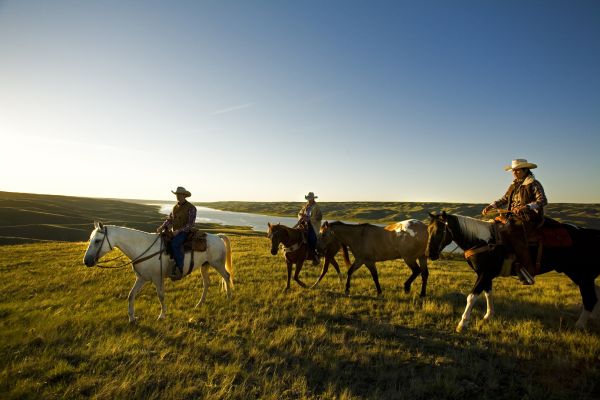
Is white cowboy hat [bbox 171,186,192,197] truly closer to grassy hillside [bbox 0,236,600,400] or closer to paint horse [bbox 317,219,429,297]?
grassy hillside [bbox 0,236,600,400]

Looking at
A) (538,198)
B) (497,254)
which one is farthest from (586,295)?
(538,198)

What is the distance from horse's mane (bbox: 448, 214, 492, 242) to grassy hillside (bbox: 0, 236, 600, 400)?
199 centimetres

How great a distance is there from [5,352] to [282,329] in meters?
5.20

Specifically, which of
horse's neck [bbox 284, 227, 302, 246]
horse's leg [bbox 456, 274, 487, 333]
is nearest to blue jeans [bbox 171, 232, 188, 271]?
horse's neck [bbox 284, 227, 302, 246]

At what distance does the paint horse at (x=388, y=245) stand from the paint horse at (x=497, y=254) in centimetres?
254

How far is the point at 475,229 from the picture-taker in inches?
248

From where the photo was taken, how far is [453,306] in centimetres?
777

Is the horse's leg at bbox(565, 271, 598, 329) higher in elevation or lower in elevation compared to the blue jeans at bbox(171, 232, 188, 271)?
lower

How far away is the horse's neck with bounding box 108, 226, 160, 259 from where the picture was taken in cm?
673

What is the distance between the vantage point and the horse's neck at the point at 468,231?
6227mm

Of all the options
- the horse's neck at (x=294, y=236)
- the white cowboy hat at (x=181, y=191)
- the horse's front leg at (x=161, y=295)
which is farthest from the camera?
the horse's neck at (x=294, y=236)

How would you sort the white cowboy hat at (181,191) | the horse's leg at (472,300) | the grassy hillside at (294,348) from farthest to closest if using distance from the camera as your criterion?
the white cowboy hat at (181,191) < the horse's leg at (472,300) < the grassy hillside at (294,348)

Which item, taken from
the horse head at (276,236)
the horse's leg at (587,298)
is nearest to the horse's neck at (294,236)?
the horse head at (276,236)

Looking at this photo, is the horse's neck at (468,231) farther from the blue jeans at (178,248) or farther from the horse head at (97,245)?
the horse head at (97,245)
